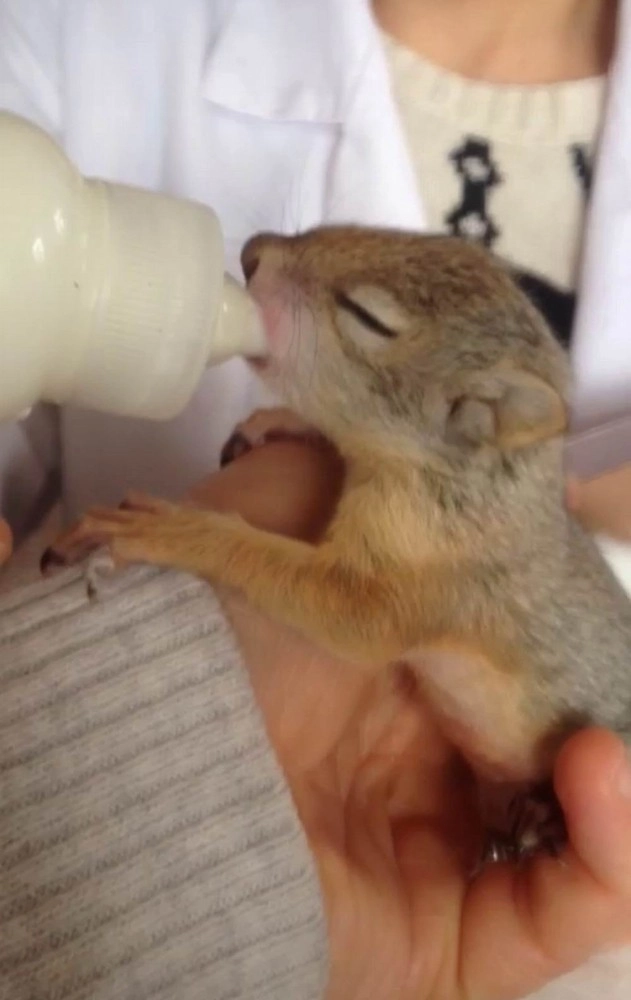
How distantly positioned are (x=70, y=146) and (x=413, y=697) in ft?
2.96

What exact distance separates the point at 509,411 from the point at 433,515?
143 mm

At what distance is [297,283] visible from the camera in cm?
100

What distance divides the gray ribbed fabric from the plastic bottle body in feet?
0.56

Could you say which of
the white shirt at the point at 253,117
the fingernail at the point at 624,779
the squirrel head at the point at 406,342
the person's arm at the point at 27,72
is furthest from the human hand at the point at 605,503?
the person's arm at the point at 27,72

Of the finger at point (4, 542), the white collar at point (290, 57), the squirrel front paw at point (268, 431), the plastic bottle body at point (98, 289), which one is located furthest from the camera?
the white collar at point (290, 57)

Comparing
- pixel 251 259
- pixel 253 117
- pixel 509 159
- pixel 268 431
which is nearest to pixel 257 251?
pixel 251 259

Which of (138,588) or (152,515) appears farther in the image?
(152,515)

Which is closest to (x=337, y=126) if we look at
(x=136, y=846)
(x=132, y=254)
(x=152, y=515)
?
(x=152, y=515)

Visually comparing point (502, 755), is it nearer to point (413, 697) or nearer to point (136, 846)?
point (413, 697)

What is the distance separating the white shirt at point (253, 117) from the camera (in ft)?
4.72

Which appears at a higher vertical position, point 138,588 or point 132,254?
point 132,254

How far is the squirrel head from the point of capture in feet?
3.17

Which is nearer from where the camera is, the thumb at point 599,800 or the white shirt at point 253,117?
the thumb at point 599,800

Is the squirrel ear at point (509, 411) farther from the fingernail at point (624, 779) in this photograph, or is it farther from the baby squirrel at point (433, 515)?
the fingernail at point (624, 779)
